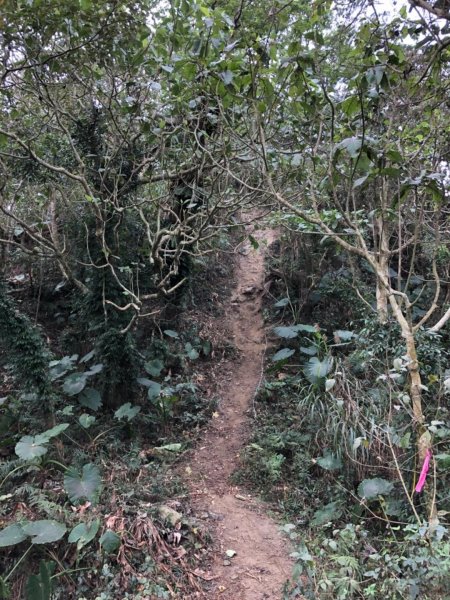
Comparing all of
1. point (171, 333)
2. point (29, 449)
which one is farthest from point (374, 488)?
point (171, 333)

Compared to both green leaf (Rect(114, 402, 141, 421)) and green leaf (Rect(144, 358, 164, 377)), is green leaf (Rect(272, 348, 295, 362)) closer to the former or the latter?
green leaf (Rect(144, 358, 164, 377))

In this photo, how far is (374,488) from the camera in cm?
381

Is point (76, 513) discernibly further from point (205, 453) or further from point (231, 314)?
point (231, 314)

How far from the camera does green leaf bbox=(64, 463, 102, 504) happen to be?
3807 mm

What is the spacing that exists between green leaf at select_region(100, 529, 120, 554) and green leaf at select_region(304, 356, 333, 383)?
9.37ft

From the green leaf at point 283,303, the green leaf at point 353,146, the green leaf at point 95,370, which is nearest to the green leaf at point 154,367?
the green leaf at point 95,370

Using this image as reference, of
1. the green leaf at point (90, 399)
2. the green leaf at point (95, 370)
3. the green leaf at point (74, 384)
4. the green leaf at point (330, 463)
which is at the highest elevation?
the green leaf at point (95, 370)

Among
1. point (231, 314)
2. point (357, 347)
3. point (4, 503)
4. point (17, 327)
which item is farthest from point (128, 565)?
point (231, 314)

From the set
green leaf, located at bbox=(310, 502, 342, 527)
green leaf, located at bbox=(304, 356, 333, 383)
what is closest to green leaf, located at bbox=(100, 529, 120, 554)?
green leaf, located at bbox=(310, 502, 342, 527)

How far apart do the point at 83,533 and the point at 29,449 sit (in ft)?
3.21

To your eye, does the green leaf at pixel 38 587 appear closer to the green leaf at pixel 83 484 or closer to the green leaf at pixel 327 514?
the green leaf at pixel 83 484

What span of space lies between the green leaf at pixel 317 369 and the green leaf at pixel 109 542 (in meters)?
2.86

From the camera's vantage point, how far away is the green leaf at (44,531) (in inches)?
132

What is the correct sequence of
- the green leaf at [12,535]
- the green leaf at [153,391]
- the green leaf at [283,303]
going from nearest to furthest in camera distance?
1. the green leaf at [12,535]
2. the green leaf at [153,391]
3. the green leaf at [283,303]
